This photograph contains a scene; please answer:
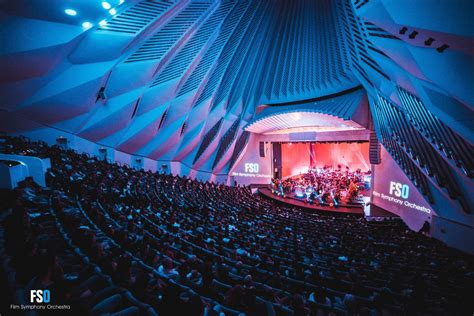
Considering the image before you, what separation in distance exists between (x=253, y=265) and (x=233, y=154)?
2227 centimetres

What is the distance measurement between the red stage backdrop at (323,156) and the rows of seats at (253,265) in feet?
60.1

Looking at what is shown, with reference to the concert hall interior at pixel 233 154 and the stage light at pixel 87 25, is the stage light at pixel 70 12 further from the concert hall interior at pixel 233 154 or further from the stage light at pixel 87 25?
the stage light at pixel 87 25

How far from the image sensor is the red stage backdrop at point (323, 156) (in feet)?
87.4

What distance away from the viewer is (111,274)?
10.8 feet

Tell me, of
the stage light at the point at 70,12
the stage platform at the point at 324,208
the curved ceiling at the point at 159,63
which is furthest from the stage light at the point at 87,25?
the stage platform at the point at 324,208

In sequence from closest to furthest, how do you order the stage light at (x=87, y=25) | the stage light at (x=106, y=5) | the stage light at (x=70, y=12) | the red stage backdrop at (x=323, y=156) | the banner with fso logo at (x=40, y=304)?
1. the banner with fso logo at (x=40, y=304)
2. the stage light at (x=106, y=5)
3. the stage light at (x=70, y=12)
4. the stage light at (x=87, y=25)
5. the red stage backdrop at (x=323, y=156)

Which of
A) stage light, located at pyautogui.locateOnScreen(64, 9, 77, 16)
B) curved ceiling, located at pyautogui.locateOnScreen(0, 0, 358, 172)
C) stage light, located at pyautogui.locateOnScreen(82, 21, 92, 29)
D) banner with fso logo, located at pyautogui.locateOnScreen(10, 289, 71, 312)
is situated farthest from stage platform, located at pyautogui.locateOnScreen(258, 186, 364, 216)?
stage light, located at pyautogui.locateOnScreen(64, 9, 77, 16)

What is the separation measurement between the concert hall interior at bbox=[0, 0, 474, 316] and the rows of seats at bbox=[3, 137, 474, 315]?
0.04 m

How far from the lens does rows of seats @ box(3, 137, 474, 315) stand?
3.12 metres

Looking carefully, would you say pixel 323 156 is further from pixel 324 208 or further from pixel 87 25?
pixel 87 25

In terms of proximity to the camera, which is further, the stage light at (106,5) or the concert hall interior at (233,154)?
the stage light at (106,5)

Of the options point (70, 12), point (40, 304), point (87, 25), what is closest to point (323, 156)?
point (87, 25)

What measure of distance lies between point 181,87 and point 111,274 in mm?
18294

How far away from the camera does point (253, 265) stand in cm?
522
